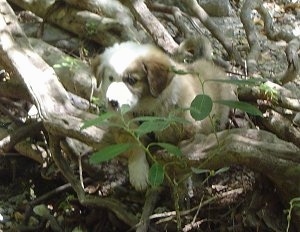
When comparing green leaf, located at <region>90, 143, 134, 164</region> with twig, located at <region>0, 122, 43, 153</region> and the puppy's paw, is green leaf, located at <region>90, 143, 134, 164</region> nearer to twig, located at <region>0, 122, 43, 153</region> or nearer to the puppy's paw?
the puppy's paw

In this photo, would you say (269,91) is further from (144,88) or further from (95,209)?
(95,209)

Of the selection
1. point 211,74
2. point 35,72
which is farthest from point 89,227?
point 211,74

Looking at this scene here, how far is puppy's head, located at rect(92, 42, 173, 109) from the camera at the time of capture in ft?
8.72

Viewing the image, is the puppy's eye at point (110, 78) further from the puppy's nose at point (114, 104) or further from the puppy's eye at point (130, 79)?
the puppy's nose at point (114, 104)

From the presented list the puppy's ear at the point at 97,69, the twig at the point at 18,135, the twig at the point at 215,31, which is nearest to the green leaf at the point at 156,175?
the puppy's ear at the point at 97,69

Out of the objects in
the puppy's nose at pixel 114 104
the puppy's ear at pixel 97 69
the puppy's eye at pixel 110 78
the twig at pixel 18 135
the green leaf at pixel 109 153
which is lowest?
the twig at pixel 18 135

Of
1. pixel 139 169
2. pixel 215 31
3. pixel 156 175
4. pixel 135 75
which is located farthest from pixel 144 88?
pixel 215 31

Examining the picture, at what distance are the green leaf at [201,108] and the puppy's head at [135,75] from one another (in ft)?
1.74

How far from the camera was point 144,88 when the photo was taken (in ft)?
8.93

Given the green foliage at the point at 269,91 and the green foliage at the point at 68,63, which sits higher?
the green foliage at the point at 269,91

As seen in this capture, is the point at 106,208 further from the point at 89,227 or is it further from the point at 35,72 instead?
the point at 35,72

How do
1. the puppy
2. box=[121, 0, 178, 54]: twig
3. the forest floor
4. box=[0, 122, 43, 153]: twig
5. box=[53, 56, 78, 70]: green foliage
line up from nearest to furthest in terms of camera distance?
the forest floor
the puppy
box=[0, 122, 43, 153]: twig
box=[53, 56, 78, 70]: green foliage
box=[121, 0, 178, 54]: twig

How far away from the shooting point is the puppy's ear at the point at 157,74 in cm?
266

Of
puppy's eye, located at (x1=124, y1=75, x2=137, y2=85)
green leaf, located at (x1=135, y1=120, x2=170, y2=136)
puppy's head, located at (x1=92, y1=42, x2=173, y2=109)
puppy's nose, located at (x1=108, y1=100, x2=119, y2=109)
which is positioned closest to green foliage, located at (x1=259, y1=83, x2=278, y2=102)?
puppy's head, located at (x1=92, y1=42, x2=173, y2=109)
